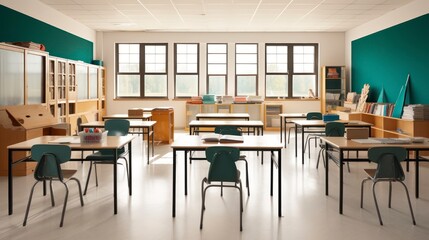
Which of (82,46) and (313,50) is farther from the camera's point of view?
(313,50)

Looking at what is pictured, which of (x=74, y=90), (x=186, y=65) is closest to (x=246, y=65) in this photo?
(x=186, y=65)

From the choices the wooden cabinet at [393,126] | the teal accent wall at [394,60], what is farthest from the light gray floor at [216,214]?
the teal accent wall at [394,60]

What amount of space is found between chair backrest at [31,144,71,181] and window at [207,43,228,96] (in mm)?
9506

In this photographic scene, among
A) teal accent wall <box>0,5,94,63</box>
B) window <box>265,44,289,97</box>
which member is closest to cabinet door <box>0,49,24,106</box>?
teal accent wall <box>0,5,94,63</box>

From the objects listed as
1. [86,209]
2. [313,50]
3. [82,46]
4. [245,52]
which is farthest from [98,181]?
[313,50]

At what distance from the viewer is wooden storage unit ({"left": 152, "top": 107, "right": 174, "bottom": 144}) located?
9.62 meters

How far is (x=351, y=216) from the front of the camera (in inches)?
168

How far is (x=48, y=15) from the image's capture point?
935cm

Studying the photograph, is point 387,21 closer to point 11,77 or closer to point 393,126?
point 393,126

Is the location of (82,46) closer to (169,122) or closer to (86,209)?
(169,122)

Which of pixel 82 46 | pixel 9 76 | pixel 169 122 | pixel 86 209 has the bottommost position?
pixel 86 209

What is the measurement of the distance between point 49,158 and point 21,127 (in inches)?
108

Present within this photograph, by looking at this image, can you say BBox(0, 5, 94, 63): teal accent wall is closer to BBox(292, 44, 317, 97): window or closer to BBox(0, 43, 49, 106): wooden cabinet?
BBox(0, 43, 49, 106): wooden cabinet

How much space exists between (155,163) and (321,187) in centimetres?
295
